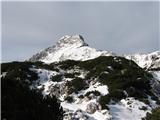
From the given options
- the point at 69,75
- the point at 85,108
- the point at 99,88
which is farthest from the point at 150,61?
the point at 85,108

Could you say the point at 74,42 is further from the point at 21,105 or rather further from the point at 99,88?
the point at 21,105

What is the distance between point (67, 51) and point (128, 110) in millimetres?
122840

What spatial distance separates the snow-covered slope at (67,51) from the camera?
16777 cm

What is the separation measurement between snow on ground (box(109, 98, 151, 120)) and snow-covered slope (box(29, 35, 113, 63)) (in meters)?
93.8

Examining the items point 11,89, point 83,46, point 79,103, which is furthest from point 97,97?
point 83,46

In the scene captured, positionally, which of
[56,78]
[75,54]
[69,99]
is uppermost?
[75,54]

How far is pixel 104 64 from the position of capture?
84188mm

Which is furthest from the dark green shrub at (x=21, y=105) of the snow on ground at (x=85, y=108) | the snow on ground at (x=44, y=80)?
the snow on ground at (x=44, y=80)

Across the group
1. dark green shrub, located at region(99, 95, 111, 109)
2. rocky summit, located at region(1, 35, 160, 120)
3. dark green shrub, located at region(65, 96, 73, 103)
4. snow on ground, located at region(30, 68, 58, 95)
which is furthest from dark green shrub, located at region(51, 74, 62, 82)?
dark green shrub, located at region(99, 95, 111, 109)

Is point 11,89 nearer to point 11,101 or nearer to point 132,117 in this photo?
point 11,101

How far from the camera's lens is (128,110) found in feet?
204

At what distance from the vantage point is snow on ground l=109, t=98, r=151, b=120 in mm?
59844

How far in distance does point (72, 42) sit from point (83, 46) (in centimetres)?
1388

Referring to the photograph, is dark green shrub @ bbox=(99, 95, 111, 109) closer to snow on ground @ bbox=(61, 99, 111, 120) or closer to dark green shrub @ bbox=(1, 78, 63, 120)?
snow on ground @ bbox=(61, 99, 111, 120)
